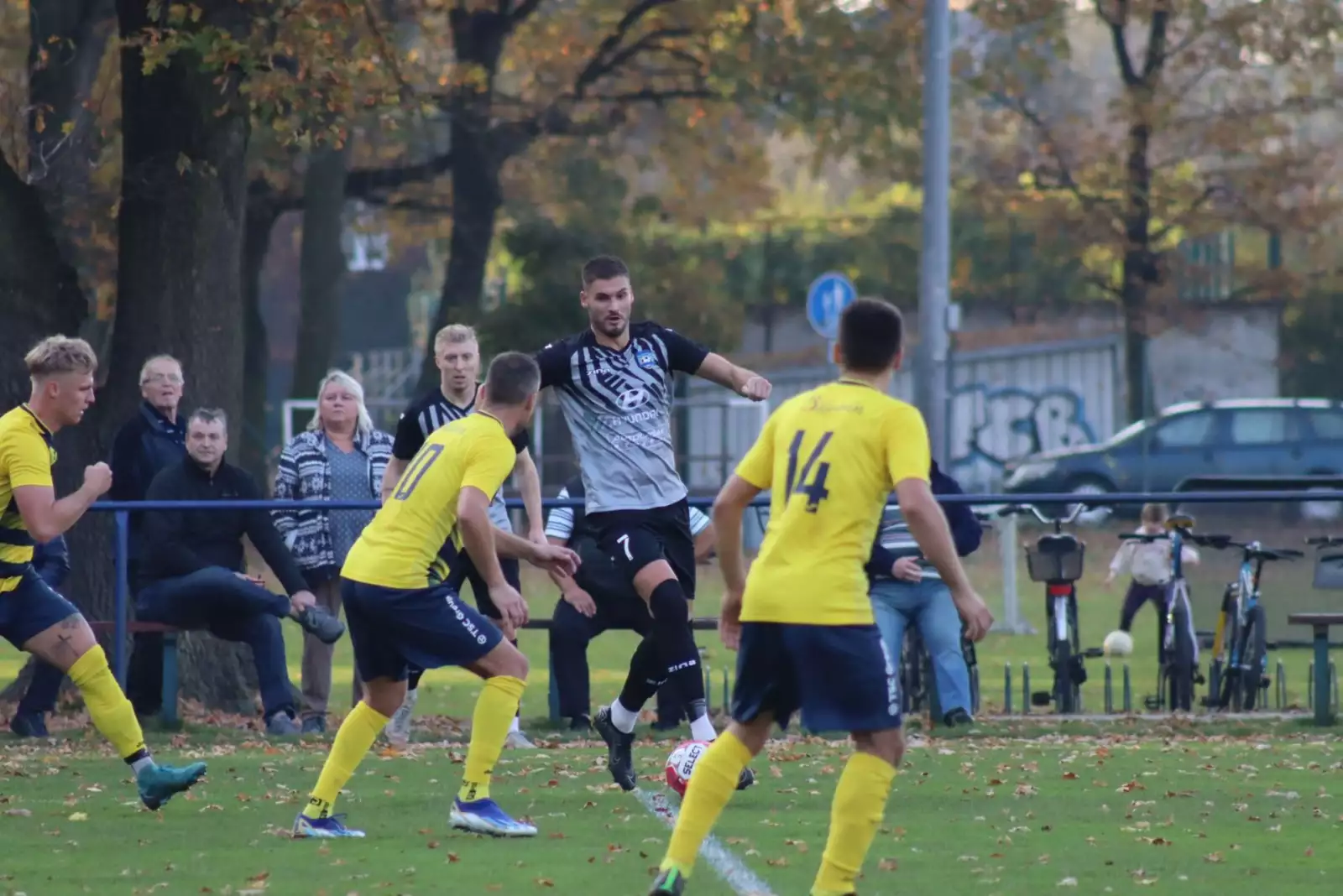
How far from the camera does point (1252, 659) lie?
14.4 metres

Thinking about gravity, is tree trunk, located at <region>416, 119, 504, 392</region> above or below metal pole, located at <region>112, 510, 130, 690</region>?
above

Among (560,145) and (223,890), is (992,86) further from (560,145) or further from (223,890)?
(223,890)

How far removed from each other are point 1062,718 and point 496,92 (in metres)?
18.4

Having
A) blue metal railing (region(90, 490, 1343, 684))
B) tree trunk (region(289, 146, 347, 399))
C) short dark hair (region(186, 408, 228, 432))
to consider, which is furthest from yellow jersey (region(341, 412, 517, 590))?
tree trunk (region(289, 146, 347, 399))

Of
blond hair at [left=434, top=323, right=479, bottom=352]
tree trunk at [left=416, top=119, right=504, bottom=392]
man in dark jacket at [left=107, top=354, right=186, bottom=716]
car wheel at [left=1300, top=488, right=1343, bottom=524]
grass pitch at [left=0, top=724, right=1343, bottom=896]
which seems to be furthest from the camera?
tree trunk at [left=416, top=119, right=504, bottom=392]

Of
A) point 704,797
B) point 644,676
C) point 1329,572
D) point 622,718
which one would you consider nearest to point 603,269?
point 644,676

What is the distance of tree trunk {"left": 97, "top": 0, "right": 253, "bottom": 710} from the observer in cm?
1500

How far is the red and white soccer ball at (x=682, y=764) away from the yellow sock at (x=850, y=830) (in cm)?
Result: 261

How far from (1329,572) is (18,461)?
8381 mm

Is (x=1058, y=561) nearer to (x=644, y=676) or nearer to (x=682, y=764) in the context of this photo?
(x=644, y=676)

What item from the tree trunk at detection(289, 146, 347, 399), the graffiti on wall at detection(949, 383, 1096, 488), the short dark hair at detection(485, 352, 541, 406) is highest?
the tree trunk at detection(289, 146, 347, 399)

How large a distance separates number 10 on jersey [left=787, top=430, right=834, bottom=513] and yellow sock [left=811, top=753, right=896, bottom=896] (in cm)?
81

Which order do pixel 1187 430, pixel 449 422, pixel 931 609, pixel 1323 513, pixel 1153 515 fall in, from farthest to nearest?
pixel 1187 430, pixel 1323 513, pixel 1153 515, pixel 931 609, pixel 449 422

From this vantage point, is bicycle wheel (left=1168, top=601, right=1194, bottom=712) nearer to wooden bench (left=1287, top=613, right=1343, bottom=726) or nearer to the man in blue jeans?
wooden bench (left=1287, top=613, right=1343, bottom=726)
